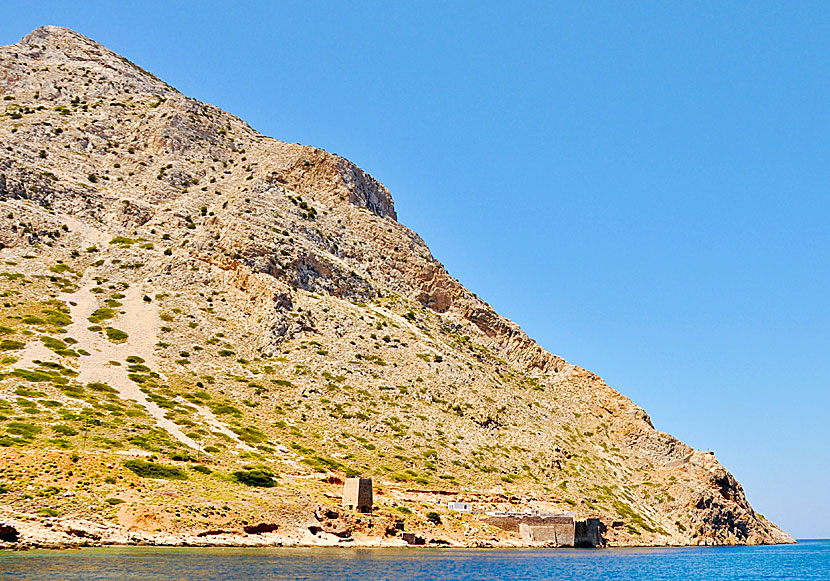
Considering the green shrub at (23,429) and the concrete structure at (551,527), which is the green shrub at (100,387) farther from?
the concrete structure at (551,527)

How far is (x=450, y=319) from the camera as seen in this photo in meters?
120

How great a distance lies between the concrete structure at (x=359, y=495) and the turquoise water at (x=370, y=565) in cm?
442

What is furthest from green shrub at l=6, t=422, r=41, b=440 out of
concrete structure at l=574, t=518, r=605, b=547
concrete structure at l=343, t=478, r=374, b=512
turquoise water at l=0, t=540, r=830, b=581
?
concrete structure at l=574, t=518, r=605, b=547

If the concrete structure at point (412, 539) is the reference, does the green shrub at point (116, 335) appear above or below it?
above

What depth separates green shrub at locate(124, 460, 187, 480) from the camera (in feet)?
189

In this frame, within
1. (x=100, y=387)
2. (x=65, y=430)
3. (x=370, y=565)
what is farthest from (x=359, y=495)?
(x=100, y=387)

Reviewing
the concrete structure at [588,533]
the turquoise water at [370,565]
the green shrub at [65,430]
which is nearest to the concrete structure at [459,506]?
the turquoise water at [370,565]

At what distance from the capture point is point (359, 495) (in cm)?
6050

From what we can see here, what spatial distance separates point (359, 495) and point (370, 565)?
14287 millimetres

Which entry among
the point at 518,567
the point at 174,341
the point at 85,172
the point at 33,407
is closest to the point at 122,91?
the point at 85,172

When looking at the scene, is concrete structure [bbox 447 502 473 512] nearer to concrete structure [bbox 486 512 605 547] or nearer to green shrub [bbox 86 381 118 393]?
concrete structure [bbox 486 512 605 547]

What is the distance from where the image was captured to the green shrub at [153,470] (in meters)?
57.6

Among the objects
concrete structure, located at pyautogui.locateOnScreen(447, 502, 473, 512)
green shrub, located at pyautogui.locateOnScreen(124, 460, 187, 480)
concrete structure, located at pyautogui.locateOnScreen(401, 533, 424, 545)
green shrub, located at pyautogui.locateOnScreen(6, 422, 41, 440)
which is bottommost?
concrete structure, located at pyautogui.locateOnScreen(401, 533, 424, 545)

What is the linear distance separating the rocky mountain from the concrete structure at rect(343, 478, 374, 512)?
4.45 feet
